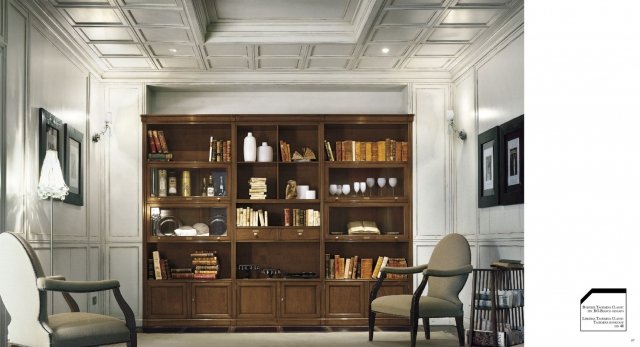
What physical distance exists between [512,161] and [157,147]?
12.3 feet

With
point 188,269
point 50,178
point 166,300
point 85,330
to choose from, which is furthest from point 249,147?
point 85,330

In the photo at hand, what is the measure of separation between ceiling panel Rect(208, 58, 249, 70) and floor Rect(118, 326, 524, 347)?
8.78 feet

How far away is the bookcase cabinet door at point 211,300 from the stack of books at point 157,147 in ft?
4.47

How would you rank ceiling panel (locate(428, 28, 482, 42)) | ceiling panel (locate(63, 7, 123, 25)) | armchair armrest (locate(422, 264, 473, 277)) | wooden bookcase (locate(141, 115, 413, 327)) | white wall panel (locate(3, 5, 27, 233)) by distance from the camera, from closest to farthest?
white wall panel (locate(3, 5, 27, 233)) < ceiling panel (locate(63, 7, 123, 25)) < armchair armrest (locate(422, 264, 473, 277)) < ceiling panel (locate(428, 28, 482, 42)) < wooden bookcase (locate(141, 115, 413, 327))

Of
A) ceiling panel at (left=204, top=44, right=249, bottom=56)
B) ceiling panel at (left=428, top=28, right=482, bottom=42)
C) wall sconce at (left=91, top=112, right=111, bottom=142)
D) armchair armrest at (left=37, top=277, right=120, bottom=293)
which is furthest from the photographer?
wall sconce at (left=91, top=112, right=111, bottom=142)

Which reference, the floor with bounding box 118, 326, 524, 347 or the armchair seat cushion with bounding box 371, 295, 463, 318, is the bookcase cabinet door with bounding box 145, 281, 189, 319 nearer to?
the floor with bounding box 118, 326, 524, 347

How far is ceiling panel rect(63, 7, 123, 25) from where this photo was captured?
18.2ft

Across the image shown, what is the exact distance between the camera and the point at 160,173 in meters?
7.62

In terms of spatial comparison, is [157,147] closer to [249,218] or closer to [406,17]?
[249,218]

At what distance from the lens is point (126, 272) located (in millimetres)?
7520

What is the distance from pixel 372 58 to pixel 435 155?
1.30 metres

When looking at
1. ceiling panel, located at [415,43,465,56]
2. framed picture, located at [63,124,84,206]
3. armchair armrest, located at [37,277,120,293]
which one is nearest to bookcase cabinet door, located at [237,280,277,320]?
framed picture, located at [63,124,84,206]
